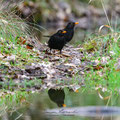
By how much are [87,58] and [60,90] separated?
1.88m

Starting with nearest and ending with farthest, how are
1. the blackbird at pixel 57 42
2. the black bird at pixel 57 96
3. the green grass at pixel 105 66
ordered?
the black bird at pixel 57 96 → the green grass at pixel 105 66 → the blackbird at pixel 57 42

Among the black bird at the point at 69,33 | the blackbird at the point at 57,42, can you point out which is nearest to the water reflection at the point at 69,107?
the blackbird at the point at 57,42

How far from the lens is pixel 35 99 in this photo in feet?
15.2

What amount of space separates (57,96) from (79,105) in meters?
0.78

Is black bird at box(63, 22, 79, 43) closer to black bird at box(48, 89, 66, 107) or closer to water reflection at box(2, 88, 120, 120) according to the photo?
black bird at box(48, 89, 66, 107)

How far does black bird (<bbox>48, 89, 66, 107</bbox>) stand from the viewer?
14.9ft

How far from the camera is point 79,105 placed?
13.9ft

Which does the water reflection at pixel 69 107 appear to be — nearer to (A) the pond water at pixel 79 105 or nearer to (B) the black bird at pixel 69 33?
(A) the pond water at pixel 79 105

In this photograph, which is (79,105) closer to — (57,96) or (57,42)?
(57,96)

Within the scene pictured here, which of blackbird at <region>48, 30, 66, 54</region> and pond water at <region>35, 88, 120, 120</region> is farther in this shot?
blackbird at <region>48, 30, 66, 54</region>

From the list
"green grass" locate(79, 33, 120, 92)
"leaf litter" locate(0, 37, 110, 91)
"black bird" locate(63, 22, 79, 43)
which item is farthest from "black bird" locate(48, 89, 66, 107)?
"black bird" locate(63, 22, 79, 43)

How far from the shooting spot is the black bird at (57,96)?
4.53m

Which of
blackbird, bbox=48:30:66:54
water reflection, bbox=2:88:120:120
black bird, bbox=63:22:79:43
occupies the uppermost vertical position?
black bird, bbox=63:22:79:43

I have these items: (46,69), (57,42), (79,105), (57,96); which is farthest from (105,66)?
(79,105)
